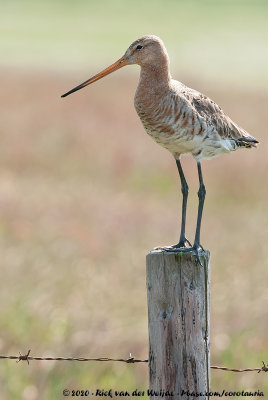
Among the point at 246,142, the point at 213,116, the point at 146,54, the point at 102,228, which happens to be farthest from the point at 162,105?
the point at 102,228

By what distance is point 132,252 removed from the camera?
37.5 ft

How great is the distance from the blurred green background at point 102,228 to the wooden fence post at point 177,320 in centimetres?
251

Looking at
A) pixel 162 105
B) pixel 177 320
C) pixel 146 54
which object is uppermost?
pixel 146 54

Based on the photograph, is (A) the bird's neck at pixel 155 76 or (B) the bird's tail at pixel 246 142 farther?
(B) the bird's tail at pixel 246 142

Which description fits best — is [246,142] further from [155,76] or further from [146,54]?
[146,54]

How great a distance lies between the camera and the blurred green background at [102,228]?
740 cm

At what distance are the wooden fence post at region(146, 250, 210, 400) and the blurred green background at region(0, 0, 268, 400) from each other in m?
2.51

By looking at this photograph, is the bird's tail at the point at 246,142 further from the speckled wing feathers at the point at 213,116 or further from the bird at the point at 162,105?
the bird at the point at 162,105

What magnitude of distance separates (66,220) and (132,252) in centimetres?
191

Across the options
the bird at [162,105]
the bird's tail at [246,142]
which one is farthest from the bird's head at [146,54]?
the bird's tail at [246,142]

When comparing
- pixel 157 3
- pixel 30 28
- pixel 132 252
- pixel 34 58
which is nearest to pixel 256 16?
pixel 157 3

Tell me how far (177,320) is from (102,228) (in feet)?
28.3

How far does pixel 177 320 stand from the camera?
4.25 m

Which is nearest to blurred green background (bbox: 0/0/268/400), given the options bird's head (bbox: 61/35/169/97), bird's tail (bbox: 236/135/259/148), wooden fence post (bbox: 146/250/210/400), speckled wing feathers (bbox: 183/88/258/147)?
bird's tail (bbox: 236/135/259/148)
